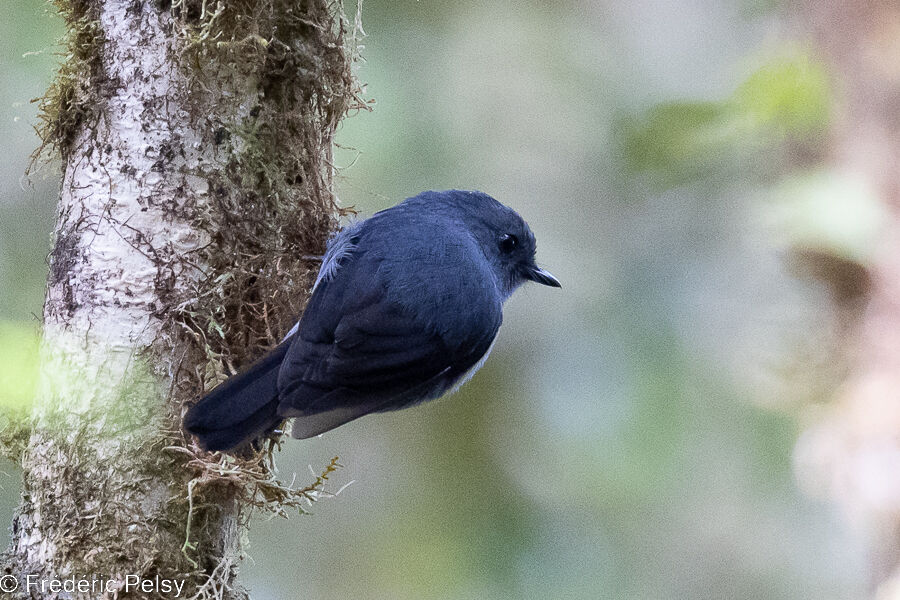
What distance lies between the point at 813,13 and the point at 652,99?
1.22m

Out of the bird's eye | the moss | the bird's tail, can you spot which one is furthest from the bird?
the moss

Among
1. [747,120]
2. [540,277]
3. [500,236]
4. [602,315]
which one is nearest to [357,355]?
[500,236]

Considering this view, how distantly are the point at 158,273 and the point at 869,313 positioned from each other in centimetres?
309

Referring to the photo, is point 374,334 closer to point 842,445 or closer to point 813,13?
point 842,445

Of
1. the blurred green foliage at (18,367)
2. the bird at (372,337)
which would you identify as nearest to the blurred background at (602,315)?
the blurred green foliage at (18,367)

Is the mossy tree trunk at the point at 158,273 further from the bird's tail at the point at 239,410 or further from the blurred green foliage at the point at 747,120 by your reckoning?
the blurred green foliage at the point at 747,120

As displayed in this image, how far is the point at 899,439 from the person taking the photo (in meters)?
3.70

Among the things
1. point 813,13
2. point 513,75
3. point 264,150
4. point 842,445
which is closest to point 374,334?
point 264,150

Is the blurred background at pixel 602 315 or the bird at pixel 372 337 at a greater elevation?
the blurred background at pixel 602 315

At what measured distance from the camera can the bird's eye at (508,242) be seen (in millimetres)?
3454

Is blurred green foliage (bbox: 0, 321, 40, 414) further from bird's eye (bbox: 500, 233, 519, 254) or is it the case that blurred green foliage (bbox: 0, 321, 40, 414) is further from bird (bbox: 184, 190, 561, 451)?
bird's eye (bbox: 500, 233, 519, 254)

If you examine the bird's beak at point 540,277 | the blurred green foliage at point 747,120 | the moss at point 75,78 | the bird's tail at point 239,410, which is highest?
the blurred green foliage at point 747,120

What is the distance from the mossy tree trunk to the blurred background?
1387mm

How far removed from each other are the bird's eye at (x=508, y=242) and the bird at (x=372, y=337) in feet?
0.80
